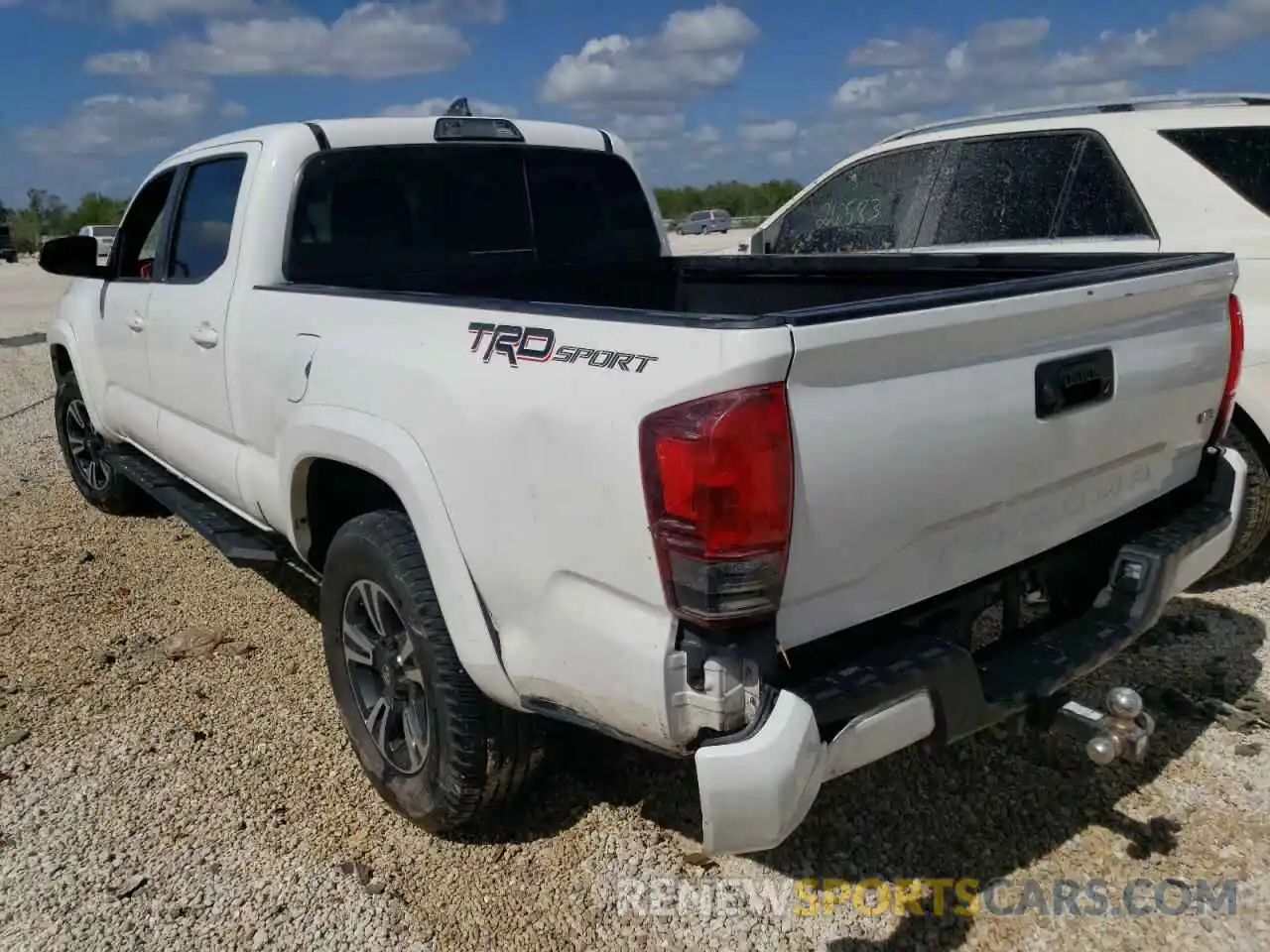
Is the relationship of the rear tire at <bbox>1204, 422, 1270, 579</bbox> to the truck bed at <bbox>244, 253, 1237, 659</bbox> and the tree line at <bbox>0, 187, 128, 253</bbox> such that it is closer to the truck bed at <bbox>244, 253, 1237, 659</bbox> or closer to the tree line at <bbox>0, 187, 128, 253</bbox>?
the truck bed at <bbox>244, 253, 1237, 659</bbox>

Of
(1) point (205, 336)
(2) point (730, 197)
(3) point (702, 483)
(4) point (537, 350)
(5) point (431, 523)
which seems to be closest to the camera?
(3) point (702, 483)

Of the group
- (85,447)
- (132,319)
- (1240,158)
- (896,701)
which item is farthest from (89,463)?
(1240,158)

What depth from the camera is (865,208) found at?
19.4 ft

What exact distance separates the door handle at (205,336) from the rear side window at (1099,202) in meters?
3.69

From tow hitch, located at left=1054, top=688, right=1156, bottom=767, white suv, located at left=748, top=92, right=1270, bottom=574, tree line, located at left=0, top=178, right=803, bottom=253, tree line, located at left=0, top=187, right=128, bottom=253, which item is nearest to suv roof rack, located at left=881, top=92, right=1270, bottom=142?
white suv, located at left=748, top=92, right=1270, bottom=574

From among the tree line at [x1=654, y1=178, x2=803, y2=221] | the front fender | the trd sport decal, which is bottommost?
the tree line at [x1=654, y1=178, x2=803, y2=221]

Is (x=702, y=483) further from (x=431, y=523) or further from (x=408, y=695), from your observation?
(x=408, y=695)

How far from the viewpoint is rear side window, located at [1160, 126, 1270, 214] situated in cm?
435

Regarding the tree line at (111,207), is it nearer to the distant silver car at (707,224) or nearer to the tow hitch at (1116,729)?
the distant silver car at (707,224)

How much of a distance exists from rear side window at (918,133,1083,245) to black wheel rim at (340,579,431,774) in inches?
143

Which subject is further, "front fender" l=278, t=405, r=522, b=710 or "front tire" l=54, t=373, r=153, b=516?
"front tire" l=54, t=373, r=153, b=516

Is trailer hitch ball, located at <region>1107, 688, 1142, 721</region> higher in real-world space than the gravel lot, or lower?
higher

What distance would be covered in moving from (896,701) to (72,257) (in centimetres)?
462

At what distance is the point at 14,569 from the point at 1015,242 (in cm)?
516
